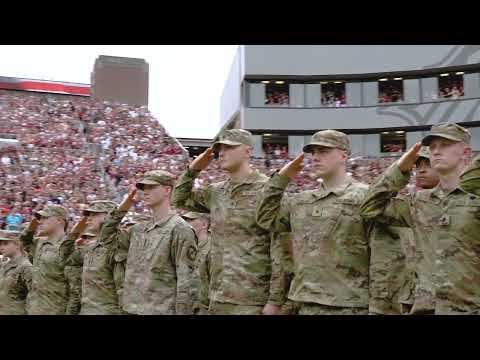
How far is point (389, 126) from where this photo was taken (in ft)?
81.4

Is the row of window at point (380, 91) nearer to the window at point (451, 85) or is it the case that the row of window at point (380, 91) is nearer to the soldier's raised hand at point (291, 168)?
the window at point (451, 85)

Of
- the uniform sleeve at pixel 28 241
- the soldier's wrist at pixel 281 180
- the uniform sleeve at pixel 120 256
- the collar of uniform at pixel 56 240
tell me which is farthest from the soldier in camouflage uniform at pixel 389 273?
the uniform sleeve at pixel 28 241

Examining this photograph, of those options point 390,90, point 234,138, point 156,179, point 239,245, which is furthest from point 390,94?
point 239,245

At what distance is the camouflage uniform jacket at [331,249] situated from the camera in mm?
3654

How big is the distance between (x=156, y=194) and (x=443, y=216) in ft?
7.59

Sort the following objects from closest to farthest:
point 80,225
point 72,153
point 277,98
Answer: point 80,225 → point 72,153 → point 277,98

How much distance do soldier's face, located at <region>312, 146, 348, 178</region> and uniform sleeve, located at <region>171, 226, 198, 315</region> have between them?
3.88ft

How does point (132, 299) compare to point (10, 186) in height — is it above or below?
below

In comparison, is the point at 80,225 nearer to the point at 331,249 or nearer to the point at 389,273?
the point at 331,249

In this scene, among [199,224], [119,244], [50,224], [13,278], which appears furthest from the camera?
[13,278]

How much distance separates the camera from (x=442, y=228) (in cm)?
328
